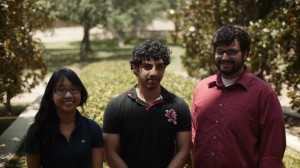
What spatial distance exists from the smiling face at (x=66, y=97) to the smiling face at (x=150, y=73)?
0.53 metres

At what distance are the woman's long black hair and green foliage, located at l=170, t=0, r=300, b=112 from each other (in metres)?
6.25

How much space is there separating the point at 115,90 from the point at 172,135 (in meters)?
4.78

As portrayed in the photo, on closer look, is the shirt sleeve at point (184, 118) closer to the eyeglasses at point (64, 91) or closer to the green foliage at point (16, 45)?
the eyeglasses at point (64, 91)

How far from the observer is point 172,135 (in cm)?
313

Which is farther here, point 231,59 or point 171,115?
point 171,115

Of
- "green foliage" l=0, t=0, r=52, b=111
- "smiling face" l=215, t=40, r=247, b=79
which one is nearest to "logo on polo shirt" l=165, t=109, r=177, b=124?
"smiling face" l=215, t=40, r=247, b=79

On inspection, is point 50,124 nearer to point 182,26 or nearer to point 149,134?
point 149,134

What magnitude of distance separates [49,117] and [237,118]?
146 centimetres

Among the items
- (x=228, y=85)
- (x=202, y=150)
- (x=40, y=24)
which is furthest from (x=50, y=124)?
(x=40, y=24)

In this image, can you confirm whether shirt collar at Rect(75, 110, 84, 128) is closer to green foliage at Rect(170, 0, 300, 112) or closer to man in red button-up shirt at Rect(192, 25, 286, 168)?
man in red button-up shirt at Rect(192, 25, 286, 168)

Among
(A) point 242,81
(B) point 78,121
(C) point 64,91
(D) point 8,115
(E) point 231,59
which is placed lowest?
(D) point 8,115

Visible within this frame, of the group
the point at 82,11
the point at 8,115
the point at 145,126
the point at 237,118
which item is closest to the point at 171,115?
the point at 145,126

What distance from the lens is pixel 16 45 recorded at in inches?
399

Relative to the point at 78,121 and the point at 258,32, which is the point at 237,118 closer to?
the point at 78,121
